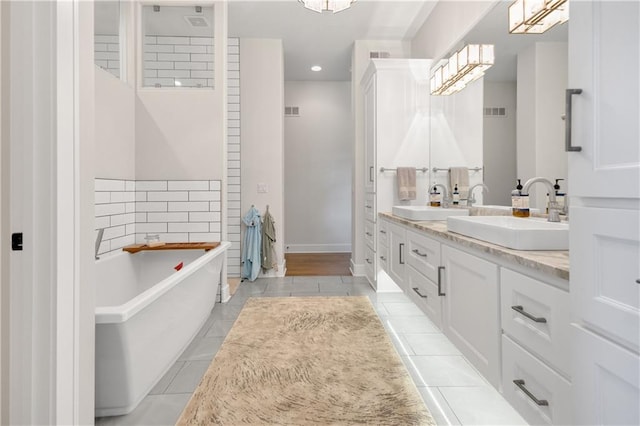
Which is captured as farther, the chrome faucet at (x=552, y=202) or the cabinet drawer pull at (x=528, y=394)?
the chrome faucet at (x=552, y=202)

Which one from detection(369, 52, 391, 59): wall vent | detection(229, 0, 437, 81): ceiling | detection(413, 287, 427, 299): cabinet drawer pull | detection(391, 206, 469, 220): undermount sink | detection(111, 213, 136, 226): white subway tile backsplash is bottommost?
detection(413, 287, 427, 299): cabinet drawer pull

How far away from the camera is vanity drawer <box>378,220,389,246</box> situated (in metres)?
3.49

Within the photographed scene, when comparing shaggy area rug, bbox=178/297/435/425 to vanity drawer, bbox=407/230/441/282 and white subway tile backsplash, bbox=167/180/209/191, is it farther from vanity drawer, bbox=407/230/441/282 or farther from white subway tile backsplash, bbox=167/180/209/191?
white subway tile backsplash, bbox=167/180/209/191

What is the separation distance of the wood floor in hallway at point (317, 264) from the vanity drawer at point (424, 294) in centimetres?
240

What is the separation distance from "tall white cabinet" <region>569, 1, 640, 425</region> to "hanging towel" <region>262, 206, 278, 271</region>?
3917mm

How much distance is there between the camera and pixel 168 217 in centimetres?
352

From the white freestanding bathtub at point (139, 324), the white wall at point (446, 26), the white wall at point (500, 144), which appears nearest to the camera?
the white freestanding bathtub at point (139, 324)

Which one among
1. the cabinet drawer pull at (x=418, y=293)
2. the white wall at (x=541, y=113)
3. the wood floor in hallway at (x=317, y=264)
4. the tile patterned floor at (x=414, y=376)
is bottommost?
the tile patterned floor at (x=414, y=376)

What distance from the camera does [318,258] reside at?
20.1ft

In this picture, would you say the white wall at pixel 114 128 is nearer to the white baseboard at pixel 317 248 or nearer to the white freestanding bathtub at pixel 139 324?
the white freestanding bathtub at pixel 139 324

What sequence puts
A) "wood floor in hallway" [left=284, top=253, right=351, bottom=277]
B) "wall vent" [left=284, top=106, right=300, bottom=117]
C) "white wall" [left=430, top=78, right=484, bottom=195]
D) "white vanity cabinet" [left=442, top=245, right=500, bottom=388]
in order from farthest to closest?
"wall vent" [left=284, top=106, right=300, bottom=117] < "wood floor in hallway" [left=284, top=253, right=351, bottom=277] < "white wall" [left=430, top=78, right=484, bottom=195] < "white vanity cabinet" [left=442, top=245, right=500, bottom=388]

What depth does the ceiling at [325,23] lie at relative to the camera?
3922 millimetres

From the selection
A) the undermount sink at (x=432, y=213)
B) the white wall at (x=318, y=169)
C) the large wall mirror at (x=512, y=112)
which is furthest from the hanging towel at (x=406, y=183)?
the white wall at (x=318, y=169)

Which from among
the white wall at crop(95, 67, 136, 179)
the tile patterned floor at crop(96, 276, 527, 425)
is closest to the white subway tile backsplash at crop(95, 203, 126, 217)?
the white wall at crop(95, 67, 136, 179)
